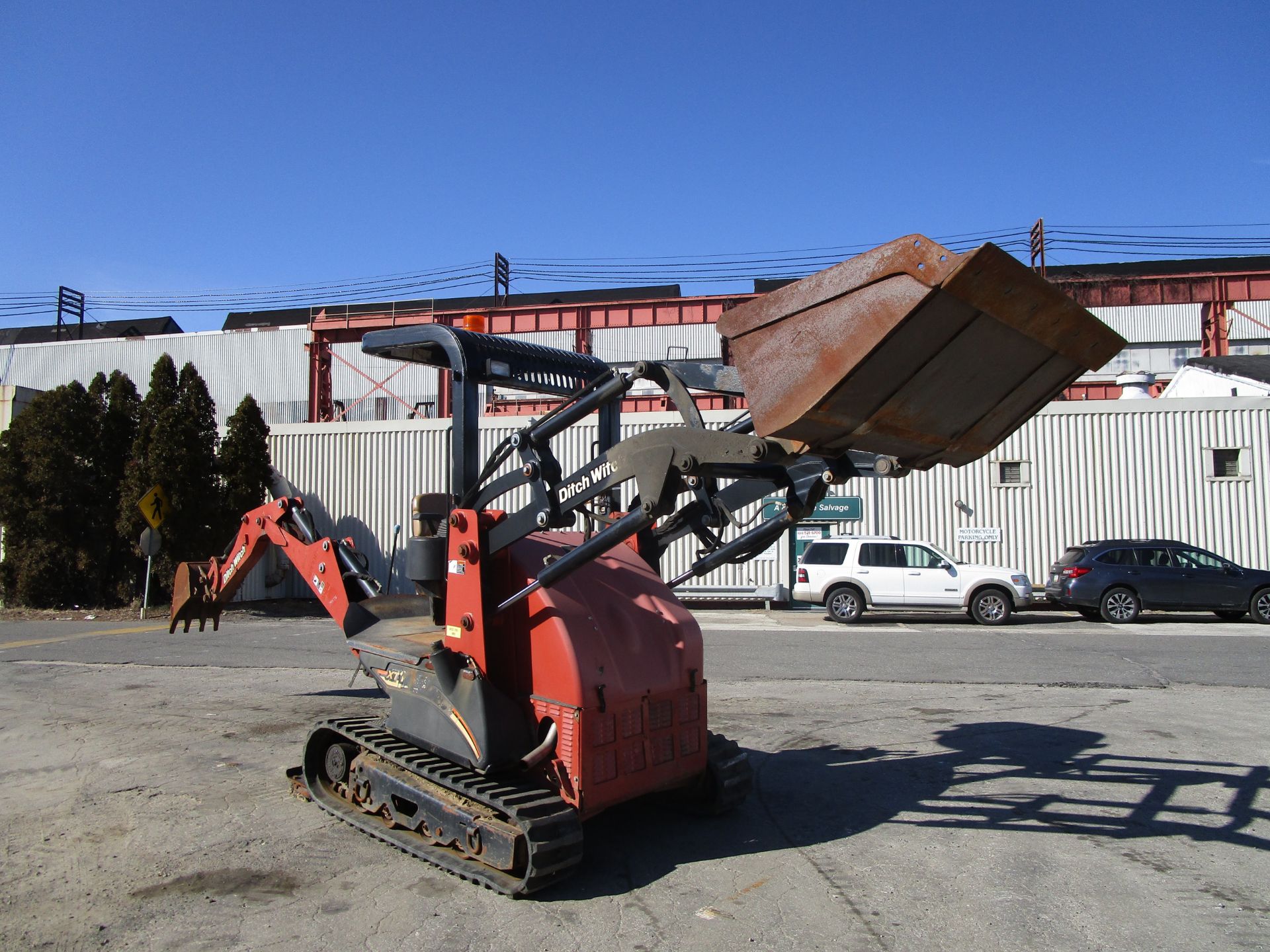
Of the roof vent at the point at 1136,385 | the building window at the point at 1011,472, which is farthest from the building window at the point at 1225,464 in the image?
the building window at the point at 1011,472

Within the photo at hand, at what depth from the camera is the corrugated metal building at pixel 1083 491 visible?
2191cm

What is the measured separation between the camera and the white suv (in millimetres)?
18562

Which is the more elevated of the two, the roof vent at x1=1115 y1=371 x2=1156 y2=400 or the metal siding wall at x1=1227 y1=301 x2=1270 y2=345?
the metal siding wall at x1=1227 y1=301 x2=1270 y2=345

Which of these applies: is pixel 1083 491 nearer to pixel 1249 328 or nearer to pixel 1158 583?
pixel 1158 583

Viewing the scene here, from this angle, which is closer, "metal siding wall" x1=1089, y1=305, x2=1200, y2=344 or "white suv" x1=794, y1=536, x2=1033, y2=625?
"white suv" x1=794, y1=536, x2=1033, y2=625

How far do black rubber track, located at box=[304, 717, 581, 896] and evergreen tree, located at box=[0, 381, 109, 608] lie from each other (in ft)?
64.8

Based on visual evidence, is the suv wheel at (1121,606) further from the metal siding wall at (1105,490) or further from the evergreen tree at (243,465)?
the evergreen tree at (243,465)

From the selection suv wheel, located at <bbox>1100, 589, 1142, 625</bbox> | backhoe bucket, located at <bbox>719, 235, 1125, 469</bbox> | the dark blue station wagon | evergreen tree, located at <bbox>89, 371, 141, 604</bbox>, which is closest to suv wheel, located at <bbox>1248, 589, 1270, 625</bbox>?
the dark blue station wagon

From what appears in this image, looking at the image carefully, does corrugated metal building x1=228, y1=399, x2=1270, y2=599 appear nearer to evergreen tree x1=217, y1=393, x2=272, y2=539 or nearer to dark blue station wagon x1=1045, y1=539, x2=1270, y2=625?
evergreen tree x1=217, y1=393, x2=272, y2=539

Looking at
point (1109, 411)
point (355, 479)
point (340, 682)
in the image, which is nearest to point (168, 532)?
point (355, 479)

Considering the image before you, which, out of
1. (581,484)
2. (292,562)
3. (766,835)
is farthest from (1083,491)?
(581,484)

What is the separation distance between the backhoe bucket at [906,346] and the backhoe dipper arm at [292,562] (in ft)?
12.5

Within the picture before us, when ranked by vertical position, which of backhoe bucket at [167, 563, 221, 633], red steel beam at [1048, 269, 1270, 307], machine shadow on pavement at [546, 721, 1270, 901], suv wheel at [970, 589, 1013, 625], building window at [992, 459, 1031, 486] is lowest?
machine shadow on pavement at [546, 721, 1270, 901]

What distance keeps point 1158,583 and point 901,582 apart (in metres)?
5.02
